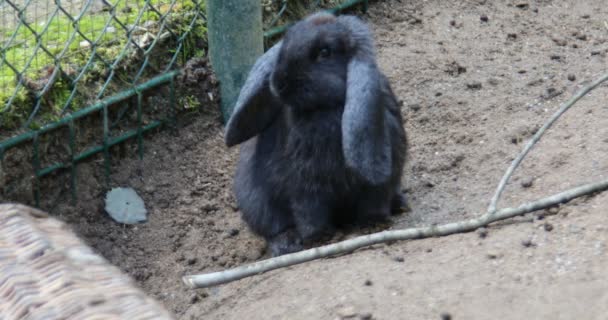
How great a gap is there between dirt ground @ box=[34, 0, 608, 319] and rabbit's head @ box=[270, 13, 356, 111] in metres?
0.69

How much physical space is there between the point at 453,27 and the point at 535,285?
3.09m

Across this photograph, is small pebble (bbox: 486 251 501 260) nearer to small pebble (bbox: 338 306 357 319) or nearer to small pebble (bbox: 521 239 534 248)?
small pebble (bbox: 521 239 534 248)

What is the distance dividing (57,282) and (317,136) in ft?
5.64

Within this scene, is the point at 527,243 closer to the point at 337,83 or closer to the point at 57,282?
the point at 337,83

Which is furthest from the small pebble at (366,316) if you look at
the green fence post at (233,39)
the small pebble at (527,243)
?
the green fence post at (233,39)

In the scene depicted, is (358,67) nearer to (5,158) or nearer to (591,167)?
(591,167)

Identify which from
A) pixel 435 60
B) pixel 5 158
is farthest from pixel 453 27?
pixel 5 158

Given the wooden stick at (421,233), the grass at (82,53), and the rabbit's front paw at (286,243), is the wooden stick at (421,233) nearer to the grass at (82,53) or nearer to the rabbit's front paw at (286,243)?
the rabbit's front paw at (286,243)

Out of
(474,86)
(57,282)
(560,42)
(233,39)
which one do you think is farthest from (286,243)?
(560,42)

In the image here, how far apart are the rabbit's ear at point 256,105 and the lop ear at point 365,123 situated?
0.38 m

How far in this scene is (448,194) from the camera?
15.0 ft

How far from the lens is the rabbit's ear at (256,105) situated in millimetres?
4266

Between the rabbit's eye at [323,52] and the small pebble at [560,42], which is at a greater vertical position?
the rabbit's eye at [323,52]

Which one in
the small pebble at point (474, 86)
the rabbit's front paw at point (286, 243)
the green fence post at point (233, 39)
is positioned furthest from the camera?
the small pebble at point (474, 86)
